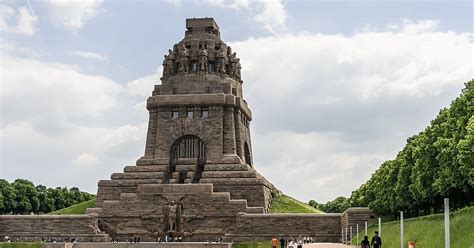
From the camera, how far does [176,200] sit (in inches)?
2093

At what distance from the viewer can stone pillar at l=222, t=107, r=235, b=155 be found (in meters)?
61.3

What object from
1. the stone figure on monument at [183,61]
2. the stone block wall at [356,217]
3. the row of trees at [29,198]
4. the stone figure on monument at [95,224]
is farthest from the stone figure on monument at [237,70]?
the row of trees at [29,198]

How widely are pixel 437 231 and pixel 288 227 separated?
2528 centimetres

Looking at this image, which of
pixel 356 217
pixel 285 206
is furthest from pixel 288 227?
pixel 285 206

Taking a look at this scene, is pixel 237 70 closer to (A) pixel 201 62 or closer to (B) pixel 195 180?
(A) pixel 201 62

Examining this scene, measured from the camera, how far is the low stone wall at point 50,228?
168ft

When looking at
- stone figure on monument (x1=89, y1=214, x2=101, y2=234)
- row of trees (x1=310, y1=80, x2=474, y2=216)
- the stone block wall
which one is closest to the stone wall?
stone figure on monument (x1=89, y1=214, x2=101, y2=234)

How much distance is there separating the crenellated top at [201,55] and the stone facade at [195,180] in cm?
9

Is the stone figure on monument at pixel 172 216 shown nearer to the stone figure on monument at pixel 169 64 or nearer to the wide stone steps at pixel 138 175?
the wide stone steps at pixel 138 175

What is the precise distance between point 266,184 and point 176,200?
915 cm

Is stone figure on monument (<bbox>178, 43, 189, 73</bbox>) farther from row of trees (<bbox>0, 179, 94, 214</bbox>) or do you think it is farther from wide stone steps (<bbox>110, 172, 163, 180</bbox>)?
row of trees (<bbox>0, 179, 94, 214</bbox>)

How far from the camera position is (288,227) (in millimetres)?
50469

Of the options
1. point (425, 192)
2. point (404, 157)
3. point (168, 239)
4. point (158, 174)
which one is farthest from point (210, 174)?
point (425, 192)

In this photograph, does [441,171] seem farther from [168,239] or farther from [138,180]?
[138,180]
